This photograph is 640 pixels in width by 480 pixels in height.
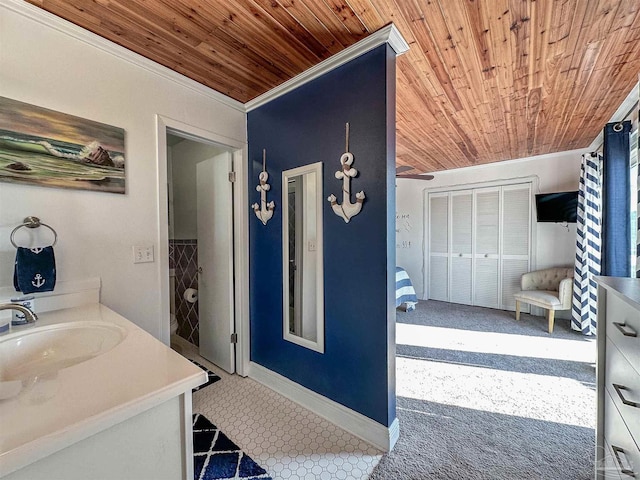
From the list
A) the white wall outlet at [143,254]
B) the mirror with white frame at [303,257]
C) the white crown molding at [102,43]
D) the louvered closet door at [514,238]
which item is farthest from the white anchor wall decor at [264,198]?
the louvered closet door at [514,238]

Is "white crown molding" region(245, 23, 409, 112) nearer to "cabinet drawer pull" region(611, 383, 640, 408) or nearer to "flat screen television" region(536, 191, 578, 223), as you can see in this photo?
"cabinet drawer pull" region(611, 383, 640, 408)

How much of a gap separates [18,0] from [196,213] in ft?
5.90

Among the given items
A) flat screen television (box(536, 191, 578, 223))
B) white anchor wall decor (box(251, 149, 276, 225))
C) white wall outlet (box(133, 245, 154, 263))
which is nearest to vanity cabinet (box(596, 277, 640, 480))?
white anchor wall decor (box(251, 149, 276, 225))

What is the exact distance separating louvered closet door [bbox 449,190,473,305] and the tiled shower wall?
4.19 metres

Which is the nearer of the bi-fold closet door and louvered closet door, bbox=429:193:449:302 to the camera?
the bi-fold closet door

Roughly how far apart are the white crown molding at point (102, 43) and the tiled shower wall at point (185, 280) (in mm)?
1521

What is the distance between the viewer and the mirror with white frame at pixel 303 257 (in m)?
1.88

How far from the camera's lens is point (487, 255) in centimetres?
453

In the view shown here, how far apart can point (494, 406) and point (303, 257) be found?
68.9 inches

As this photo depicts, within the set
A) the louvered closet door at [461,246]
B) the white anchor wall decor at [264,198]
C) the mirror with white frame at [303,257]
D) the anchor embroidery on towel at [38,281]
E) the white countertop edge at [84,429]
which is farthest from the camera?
the louvered closet door at [461,246]

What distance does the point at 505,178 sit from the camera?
4355 mm

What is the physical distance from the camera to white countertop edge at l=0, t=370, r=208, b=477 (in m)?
0.46

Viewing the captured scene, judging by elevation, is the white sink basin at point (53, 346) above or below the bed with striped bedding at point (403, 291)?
above

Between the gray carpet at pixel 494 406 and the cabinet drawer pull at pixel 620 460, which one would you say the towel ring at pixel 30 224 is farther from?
the cabinet drawer pull at pixel 620 460
